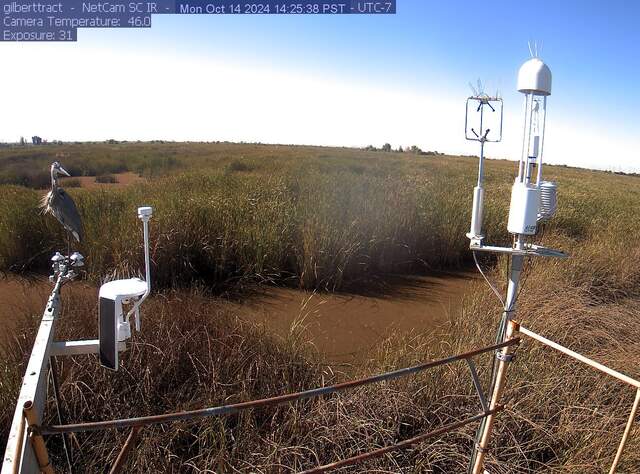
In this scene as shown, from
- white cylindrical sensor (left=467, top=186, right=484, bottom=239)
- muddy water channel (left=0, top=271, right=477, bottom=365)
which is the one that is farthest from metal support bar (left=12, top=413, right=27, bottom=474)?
muddy water channel (left=0, top=271, right=477, bottom=365)

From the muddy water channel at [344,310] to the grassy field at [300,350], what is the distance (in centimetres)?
28

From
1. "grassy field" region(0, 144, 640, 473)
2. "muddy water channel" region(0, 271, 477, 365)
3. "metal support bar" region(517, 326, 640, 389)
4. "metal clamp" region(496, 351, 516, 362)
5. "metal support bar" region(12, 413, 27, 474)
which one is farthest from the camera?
"muddy water channel" region(0, 271, 477, 365)

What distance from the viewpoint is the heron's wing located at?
170 centimetres

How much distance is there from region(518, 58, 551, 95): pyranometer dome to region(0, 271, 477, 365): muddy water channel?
2654 mm

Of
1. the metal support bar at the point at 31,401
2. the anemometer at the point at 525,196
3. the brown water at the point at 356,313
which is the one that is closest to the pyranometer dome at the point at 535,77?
the anemometer at the point at 525,196

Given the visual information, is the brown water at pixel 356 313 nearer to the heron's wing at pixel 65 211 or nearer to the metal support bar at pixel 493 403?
the metal support bar at pixel 493 403

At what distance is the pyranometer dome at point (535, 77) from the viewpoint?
1919 mm

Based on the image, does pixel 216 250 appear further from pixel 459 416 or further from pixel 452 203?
pixel 452 203

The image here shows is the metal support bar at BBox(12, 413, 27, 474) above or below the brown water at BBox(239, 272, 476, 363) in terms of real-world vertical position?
above

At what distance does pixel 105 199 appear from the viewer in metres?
7.12

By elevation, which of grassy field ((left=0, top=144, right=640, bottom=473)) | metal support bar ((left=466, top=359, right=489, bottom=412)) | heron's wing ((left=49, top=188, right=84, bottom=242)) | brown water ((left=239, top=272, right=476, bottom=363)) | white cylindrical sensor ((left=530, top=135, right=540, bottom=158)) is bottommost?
brown water ((left=239, top=272, right=476, bottom=363))

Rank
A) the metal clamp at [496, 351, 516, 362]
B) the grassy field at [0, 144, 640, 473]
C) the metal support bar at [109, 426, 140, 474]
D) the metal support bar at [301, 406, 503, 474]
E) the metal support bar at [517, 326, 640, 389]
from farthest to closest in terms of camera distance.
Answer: the grassy field at [0, 144, 640, 473] < the metal clamp at [496, 351, 516, 362] < the metal support bar at [517, 326, 640, 389] < the metal support bar at [301, 406, 503, 474] < the metal support bar at [109, 426, 140, 474]

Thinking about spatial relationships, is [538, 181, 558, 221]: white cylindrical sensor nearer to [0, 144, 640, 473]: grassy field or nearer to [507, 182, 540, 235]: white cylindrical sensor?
[507, 182, 540, 235]: white cylindrical sensor

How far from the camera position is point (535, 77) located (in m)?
1.92
